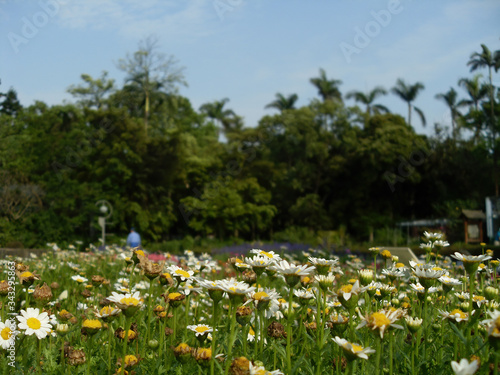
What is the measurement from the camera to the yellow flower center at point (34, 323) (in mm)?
1874

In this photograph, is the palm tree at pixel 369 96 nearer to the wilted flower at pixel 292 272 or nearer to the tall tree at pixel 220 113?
the tall tree at pixel 220 113

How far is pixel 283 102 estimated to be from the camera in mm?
35375

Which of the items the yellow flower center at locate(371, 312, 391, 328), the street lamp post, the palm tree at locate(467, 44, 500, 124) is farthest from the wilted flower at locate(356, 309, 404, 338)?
the palm tree at locate(467, 44, 500, 124)

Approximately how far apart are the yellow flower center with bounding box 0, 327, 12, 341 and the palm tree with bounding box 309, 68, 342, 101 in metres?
32.9

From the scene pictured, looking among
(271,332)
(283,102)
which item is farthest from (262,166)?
(271,332)

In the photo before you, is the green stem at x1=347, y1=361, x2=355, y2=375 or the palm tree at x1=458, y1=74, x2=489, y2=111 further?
the palm tree at x1=458, y1=74, x2=489, y2=111

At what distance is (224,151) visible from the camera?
2933cm

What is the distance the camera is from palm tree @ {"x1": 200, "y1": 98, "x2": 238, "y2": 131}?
4053 cm

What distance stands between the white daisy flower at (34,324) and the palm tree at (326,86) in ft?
107

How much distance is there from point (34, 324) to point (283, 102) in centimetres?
3433

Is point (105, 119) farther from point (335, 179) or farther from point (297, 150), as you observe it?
point (335, 179)

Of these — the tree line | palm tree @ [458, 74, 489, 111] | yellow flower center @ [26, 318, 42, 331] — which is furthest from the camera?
palm tree @ [458, 74, 489, 111]

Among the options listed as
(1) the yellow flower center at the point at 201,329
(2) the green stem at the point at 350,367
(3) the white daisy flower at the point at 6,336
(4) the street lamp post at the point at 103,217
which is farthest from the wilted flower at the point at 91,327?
(4) the street lamp post at the point at 103,217

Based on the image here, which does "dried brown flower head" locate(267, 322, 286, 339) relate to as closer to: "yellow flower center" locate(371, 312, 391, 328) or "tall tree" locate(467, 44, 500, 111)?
"yellow flower center" locate(371, 312, 391, 328)
